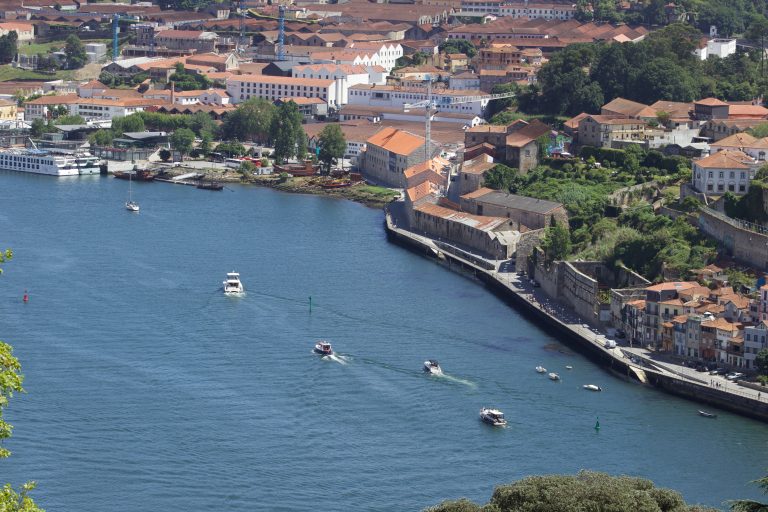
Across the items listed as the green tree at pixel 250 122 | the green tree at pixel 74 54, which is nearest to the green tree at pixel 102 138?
the green tree at pixel 250 122

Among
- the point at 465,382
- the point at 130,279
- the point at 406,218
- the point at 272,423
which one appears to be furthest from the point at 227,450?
the point at 406,218

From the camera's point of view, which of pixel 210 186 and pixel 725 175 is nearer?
pixel 725 175

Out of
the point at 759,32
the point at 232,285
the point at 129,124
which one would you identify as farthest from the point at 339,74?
the point at 232,285

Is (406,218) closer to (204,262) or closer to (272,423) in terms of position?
(204,262)

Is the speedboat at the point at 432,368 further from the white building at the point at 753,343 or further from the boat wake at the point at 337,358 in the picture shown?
the white building at the point at 753,343

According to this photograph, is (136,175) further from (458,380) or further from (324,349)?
(458,380)

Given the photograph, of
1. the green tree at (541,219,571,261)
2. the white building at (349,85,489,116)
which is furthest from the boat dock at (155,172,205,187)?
the green tree at (541,219,571,261)
